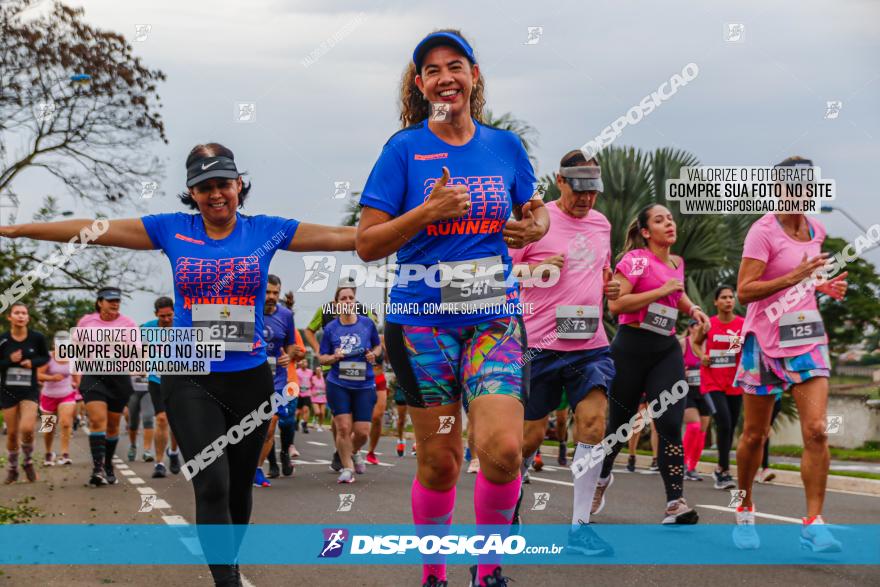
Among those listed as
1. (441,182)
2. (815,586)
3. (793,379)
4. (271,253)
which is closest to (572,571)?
(815,586)

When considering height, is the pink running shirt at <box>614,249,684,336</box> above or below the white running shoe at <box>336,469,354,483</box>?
above

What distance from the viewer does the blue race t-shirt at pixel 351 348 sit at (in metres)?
12.7

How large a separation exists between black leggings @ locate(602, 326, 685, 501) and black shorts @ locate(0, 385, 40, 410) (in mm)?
8606

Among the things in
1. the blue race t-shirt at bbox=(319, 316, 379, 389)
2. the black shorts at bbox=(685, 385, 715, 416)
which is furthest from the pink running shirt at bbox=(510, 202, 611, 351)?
the black shorts at bbox=(685, 385, 715, 416)

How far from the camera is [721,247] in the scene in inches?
869

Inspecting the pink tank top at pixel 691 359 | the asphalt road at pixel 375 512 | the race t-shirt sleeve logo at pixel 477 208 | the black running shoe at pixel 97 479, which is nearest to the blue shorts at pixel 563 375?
the asphalt road at pixel 375 512

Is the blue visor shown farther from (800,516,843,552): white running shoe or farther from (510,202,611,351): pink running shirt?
(800,516,843,552): white running shoe

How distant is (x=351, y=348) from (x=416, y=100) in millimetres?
8170

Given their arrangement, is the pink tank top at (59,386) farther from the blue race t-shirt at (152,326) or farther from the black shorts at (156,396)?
the blue race t-shirt at (152,326)

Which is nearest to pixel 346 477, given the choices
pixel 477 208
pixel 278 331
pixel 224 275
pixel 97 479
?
pixel 278 331

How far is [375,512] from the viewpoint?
9008 millimetres

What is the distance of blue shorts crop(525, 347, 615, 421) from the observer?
22.6ft

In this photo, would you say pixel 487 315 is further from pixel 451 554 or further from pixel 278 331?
pixel 278 331

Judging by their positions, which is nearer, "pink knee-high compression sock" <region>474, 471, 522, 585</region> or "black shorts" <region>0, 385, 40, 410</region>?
"pink knee-high compression sock" <region>474, 471, 522, 585</region>
